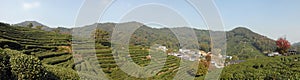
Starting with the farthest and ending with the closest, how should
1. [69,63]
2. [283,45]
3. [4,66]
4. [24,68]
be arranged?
[283,45] < [69,63] < [24,68] < [4,66]

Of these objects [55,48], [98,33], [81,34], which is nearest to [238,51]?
[98,33]

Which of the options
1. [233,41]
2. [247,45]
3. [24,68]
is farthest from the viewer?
[233,41]

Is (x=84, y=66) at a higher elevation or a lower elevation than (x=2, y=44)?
lower

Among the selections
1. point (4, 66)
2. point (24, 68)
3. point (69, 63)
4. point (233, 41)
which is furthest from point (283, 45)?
point (233, 41)

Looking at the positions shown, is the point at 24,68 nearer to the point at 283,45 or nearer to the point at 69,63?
the point at 69,63

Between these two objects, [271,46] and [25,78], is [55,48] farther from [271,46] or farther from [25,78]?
[271,46]

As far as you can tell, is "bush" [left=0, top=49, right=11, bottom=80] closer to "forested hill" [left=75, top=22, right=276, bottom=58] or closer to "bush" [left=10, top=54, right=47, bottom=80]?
"bush" [left=10, top=54, right=47, bottom=80]

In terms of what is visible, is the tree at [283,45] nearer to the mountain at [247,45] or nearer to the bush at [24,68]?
the mountain at [247,45]

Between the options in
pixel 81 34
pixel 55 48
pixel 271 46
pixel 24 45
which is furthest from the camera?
pixel 271 46

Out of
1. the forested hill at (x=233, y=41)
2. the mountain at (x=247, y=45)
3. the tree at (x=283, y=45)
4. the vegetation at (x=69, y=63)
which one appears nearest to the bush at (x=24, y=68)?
the vegetation at (x=69, y=63)
